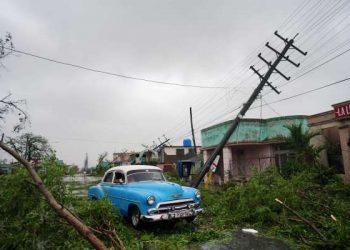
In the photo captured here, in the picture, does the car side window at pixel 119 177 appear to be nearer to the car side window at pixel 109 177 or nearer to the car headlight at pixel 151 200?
the car side window at pixel 109 177

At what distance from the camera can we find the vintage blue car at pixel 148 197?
29.2 feet

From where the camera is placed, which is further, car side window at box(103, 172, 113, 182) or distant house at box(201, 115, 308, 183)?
→ distant house at box(201, 115, 308, 183)

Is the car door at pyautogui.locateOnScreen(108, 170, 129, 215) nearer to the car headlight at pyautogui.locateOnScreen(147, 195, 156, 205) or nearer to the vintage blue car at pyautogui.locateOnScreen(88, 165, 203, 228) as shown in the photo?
the vintage blue car at pyautogui.locateOnScreen(88, 165, 203, 228)

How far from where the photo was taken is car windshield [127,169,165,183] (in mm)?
10750

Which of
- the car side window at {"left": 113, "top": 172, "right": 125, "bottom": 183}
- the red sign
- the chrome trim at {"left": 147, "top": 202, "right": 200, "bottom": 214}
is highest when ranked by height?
the red sign

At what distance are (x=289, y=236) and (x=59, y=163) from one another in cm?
620

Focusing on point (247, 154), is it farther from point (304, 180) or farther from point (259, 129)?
point (304, 180)

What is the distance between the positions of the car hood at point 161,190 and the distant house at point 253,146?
13439mm

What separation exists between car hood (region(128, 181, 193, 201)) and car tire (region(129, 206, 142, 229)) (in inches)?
22.5

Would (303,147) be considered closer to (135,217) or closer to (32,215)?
(135,217)

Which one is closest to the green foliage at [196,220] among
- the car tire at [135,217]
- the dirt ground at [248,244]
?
the car tire at [135,217]

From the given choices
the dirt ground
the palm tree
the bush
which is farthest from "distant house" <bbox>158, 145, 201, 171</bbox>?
the bush

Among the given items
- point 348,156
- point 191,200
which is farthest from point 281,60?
point 191,200

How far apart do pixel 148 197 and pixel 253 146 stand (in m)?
17.6
